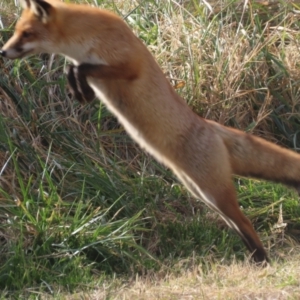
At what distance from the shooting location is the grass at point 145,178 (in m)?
5.97

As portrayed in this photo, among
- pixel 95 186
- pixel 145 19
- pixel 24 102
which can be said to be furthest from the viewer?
pixel 145 19

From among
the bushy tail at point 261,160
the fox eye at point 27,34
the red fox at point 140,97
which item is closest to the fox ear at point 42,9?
the red fox at point 140,97

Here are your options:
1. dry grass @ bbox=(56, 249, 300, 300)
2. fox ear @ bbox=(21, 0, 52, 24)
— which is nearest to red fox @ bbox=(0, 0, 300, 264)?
fox ear @ bbox=(21, 0, 52, 24)

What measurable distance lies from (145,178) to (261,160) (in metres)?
1.66

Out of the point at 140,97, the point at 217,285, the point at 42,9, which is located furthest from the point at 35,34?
the point at 217,285

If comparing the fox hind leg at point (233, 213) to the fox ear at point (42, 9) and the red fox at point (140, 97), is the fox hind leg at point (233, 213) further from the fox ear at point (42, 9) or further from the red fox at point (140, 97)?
the fox ear at point (42, 9)

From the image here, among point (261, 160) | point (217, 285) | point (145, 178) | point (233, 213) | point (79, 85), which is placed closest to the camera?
point (217, 285)

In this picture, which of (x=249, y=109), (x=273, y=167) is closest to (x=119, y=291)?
(x=273, y=167)

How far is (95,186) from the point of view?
735cm

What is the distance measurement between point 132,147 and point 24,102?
1.23 m

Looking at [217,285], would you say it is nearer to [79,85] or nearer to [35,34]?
[79,85]

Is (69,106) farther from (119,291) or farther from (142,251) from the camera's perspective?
(119,291)

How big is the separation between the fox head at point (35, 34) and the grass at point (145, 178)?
1280 mm

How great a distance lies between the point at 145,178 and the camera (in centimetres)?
769
